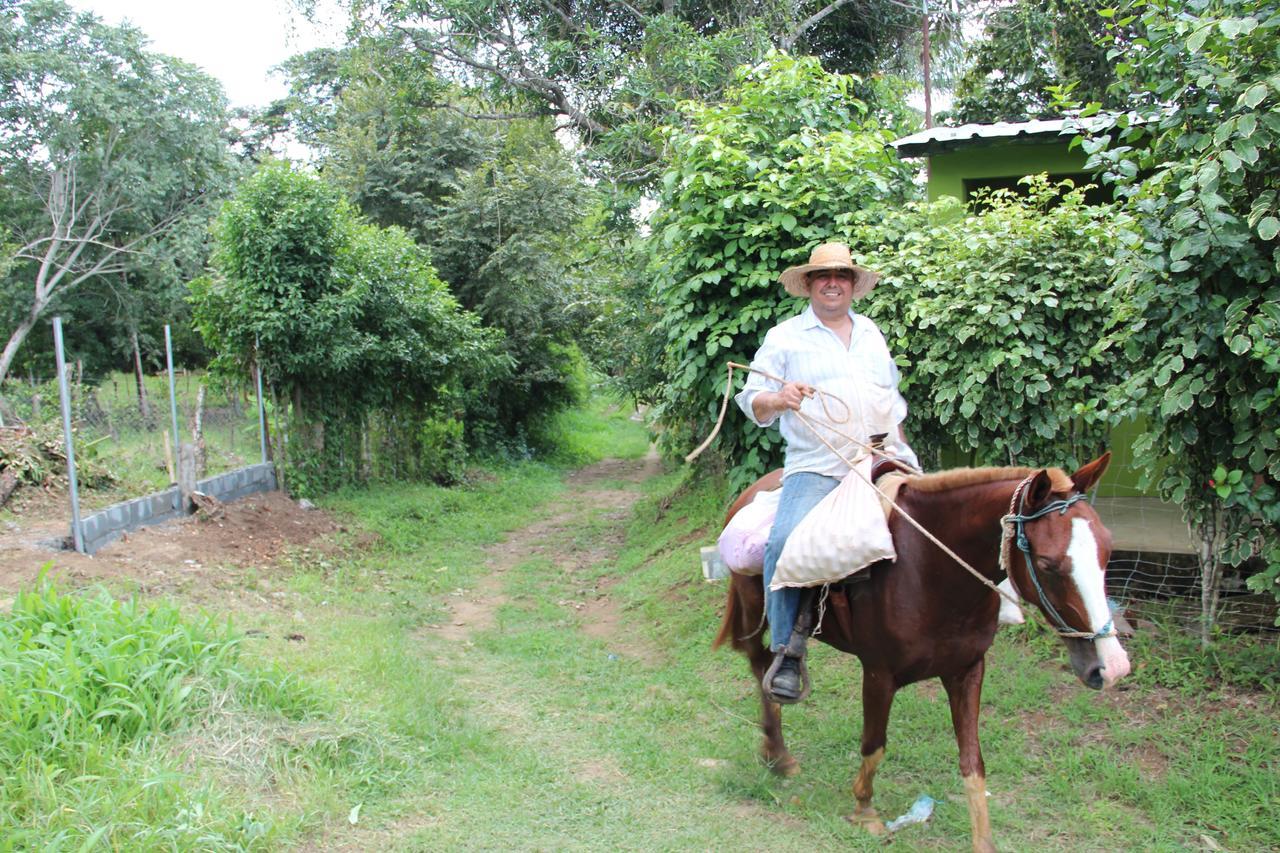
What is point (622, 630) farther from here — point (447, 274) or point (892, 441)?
point (447, 274)

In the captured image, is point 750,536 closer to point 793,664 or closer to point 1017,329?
point 793,664

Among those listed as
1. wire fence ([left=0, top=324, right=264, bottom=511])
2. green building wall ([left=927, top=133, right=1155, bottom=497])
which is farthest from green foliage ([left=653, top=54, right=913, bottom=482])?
wire fence ([left=0, top=324, right=264, bottom=511])

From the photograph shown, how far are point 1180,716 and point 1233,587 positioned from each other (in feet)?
3.01

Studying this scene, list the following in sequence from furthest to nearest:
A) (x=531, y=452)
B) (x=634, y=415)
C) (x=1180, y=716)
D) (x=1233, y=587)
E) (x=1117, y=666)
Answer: (x=634, y=415) → (x=531, y=452) → (x=1233, y=587) → (x=1180, y=716) → (x=1117, y=666)

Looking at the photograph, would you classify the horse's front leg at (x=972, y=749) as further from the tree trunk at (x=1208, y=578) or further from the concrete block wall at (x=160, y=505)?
the concrete block wall at (x=160, y=505)

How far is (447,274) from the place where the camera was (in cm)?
1678

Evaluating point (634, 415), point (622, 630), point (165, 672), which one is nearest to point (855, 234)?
point (622, 630)

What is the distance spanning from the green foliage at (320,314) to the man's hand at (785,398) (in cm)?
876

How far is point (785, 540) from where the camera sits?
3947 mm

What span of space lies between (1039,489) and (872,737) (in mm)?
1452

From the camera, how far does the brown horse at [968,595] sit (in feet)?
9.73

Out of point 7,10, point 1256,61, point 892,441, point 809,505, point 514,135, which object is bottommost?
point 809,505

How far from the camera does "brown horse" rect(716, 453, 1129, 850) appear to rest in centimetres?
297

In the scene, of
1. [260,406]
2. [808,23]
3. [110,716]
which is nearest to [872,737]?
[110,716]
